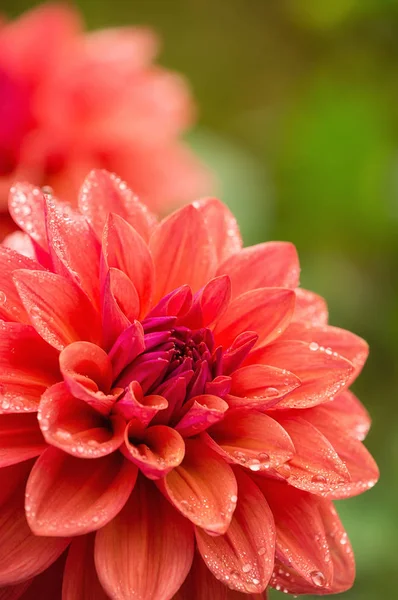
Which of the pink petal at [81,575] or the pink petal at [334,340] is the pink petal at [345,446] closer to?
the pink petal at [334,340]

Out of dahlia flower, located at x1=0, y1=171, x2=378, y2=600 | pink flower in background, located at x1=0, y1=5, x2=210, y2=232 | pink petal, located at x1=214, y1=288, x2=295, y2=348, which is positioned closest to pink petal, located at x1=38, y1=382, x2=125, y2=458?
dahlia flower, located at x1=0, y1=171, x2=378, y2=600

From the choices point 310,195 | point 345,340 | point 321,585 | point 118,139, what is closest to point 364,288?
point 310,195

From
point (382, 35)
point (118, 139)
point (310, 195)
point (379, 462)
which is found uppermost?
point (382, 35)

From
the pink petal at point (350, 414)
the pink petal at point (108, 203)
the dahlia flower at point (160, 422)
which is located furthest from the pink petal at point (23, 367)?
the pink petal at point (350, 414)

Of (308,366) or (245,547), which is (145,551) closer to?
(245,547)

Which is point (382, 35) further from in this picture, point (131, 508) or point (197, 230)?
point (131, 508)

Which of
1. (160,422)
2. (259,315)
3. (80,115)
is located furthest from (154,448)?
(80,115)
